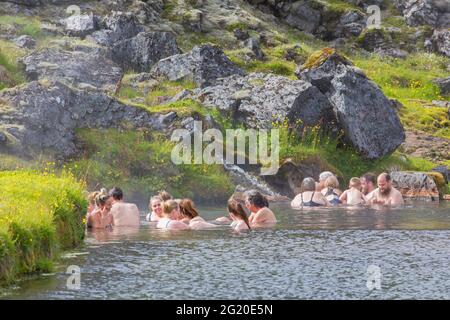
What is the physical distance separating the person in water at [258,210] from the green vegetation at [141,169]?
9.38 metres

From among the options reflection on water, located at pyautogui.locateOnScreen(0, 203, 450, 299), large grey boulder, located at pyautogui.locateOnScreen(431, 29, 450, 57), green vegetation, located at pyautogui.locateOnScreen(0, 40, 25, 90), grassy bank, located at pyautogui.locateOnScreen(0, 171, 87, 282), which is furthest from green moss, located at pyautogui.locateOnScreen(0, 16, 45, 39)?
large grey boulder, located at pyautogui.locateOnScreen(431, 29, 450, 57)

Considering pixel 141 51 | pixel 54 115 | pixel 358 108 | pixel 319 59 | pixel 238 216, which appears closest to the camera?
pixel 238 216

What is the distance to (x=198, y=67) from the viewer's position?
1970 inches

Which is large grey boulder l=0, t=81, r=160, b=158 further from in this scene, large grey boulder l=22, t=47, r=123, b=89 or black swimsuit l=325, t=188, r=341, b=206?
black swimsuit l=325, t=188, r=341, b=206

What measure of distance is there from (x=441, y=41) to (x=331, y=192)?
41.6 m

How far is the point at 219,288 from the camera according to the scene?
16.7 meters

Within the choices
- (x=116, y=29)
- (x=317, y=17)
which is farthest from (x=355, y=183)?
(x=317, y=17)

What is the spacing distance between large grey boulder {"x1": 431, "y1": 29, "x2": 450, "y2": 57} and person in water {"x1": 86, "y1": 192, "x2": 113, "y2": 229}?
51530 mm

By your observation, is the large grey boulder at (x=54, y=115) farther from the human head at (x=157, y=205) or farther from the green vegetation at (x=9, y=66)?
the human head at (x=157, y=205)

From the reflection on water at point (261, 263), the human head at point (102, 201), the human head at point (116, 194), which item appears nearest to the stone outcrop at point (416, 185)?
the reflection on water at point (261, 263)

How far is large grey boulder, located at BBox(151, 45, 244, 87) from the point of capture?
50.0m

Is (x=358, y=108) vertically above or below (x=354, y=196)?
above

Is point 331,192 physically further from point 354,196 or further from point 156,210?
point 156,210
